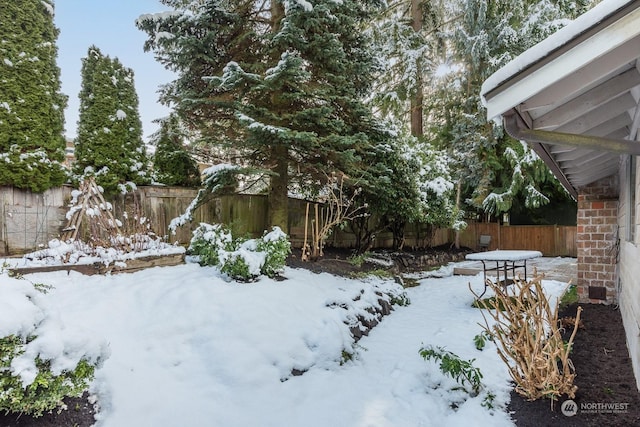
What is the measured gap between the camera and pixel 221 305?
378cm

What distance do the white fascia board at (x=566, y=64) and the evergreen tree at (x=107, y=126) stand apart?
19.6 feet

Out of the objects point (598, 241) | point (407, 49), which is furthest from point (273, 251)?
point (407, 49)

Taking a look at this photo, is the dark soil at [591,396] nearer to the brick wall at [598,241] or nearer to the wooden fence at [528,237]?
the brick wall at [598,241]

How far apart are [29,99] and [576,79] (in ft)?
22.0

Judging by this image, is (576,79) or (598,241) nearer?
(576,79)

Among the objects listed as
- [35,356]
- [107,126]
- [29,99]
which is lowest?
[35,356]

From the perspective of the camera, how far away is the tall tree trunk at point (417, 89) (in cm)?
1151

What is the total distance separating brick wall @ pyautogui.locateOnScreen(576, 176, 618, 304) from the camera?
5125 millimetres

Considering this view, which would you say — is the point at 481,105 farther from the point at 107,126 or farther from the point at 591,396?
the point at 591,396

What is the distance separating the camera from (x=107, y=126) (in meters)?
6.16

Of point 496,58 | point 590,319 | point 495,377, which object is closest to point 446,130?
point 496,58

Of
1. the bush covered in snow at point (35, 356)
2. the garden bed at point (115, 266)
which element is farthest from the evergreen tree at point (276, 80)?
the bush covered in snow at point (35, 356)

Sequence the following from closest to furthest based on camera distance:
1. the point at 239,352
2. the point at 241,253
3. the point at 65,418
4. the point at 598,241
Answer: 1. the point at 65,418
2. the point at 239,352
3. the point at 241,253
4. the point at 598,241

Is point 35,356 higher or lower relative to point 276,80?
lower
